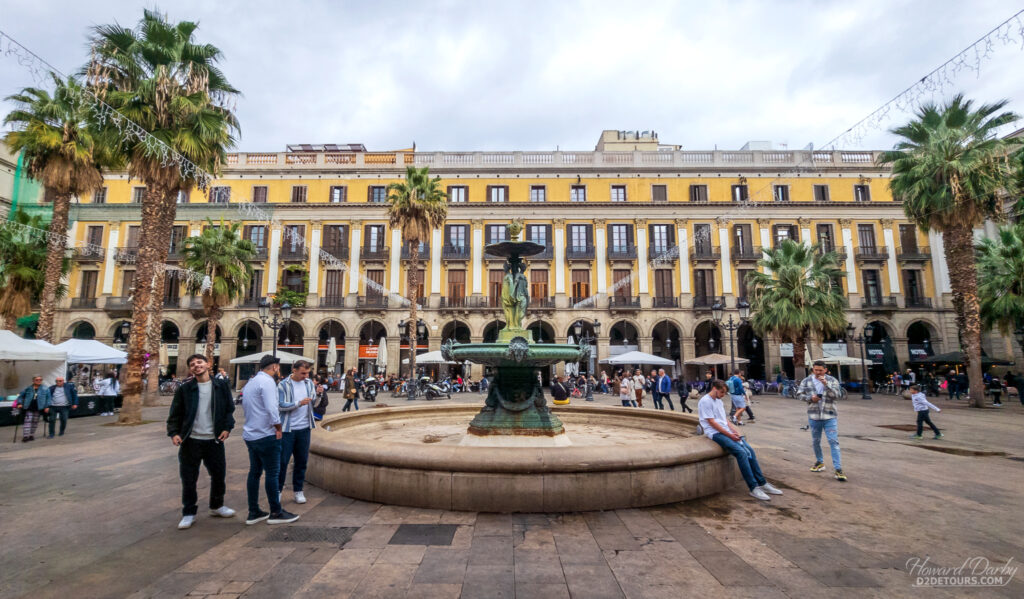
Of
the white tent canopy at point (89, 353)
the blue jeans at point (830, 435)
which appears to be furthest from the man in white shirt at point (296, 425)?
the white tent canopy at point (89, 353)

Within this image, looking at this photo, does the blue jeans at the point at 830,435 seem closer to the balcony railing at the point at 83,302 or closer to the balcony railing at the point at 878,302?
the balcony railing at the point at 878,302

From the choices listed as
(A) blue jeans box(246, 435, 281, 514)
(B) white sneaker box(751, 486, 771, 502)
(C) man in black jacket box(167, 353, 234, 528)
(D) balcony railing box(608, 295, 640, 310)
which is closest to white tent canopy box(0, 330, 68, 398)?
(C) man in black jacket box(167, 353, 234, 528)

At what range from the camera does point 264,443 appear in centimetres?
437

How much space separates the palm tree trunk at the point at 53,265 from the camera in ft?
51.6

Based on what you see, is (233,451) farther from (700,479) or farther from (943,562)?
(943,562)

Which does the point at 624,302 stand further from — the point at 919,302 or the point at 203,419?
the point at 203,419

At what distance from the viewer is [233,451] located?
8.61 metres

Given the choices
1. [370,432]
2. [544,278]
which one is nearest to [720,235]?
[544,278]

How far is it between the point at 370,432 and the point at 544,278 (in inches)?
945

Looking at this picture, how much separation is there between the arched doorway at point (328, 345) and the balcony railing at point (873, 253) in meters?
35.6

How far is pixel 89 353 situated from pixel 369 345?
1626cm

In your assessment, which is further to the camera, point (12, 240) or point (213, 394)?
point (12, 240)

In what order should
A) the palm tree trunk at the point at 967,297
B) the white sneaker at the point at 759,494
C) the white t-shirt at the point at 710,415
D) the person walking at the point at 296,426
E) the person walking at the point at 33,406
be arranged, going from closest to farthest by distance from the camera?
the person walking at the point at 296,426, the white sneaker at the point at 759,494, the white t-shirt at the point at 710,415, the person walking at the point at 33,406, the palm tree trunk at the point at 967,297

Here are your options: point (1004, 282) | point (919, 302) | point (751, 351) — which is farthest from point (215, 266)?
point (919, 302)
